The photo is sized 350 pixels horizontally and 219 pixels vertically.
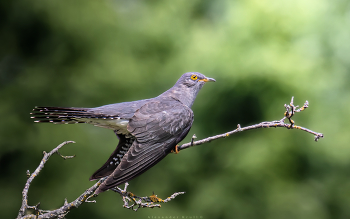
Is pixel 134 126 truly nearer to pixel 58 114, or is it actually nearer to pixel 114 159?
pixel 114 159

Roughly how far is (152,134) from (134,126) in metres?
0.16

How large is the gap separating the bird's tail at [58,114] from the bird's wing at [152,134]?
378 millimetres

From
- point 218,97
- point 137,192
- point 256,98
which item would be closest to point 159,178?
point 137,192

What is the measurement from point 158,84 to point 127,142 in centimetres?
479

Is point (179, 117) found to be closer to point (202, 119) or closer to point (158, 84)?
point (202, 119)

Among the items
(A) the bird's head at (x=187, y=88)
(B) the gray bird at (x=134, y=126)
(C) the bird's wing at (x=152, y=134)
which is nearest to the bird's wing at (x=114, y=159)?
(B) the gray bird at (x=134, y=126)

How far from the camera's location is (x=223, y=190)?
6.45 meters

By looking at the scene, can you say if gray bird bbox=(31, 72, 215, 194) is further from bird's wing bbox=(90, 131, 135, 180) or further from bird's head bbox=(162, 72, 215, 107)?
bird's head bbox=(162, 72, 215, 107)

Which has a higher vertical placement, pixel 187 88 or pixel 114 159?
pixel 187 88

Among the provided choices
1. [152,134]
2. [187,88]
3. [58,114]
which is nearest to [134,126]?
[152,134]

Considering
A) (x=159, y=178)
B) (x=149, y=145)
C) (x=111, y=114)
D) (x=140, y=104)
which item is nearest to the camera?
(x=149, y=145)

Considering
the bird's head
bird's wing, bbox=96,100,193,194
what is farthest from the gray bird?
the bird's head

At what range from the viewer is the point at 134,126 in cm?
243

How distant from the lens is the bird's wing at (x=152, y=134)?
84.7 inches
